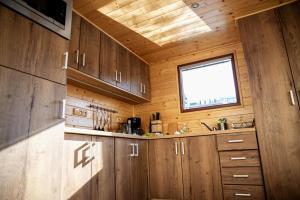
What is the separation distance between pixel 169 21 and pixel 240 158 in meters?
Answer: 1.86

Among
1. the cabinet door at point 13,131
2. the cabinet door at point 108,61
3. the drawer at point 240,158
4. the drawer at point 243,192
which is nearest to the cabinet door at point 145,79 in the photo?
the cabinet door at point 108,61

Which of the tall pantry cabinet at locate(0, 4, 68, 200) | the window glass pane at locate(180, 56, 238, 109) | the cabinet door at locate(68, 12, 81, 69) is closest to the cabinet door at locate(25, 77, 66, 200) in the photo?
the tall pantry cabinet at locate(0, 4, 68, 200)

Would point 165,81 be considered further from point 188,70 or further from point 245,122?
point 245,122

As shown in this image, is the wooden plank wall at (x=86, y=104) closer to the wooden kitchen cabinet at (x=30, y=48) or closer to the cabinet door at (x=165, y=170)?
the cabinet door at (x=165, y=170)

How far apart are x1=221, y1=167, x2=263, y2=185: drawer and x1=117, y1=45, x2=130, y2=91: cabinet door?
5.50 feet

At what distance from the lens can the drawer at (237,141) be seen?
2301 mm

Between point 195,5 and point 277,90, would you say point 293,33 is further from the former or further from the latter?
point 195,5

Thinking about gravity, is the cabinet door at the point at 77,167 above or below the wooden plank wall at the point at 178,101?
below

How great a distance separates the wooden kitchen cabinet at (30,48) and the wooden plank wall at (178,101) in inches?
81.8

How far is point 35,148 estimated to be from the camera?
1.42 metres

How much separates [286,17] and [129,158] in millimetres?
2383

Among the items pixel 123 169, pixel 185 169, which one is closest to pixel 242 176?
pixel 185 169

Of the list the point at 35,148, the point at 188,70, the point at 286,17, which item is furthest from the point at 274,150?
the point at 35,148

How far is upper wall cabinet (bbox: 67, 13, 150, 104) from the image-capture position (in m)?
2.33
